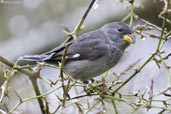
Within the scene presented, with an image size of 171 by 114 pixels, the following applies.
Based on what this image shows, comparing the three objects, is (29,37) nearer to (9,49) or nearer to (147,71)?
(9,49)

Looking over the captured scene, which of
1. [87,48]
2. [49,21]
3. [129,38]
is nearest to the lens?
[129,38]

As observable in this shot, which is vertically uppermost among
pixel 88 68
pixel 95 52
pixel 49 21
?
pixel 49 21

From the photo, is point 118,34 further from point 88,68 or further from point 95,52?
point 88,68

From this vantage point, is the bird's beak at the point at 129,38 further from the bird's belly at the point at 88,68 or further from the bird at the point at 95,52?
the bird's belly at the point at 88,68

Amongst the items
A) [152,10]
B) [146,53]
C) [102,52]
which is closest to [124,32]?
[102,52]

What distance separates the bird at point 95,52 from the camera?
297 cm

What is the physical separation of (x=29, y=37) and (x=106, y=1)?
2.48 feet

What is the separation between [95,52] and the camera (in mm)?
3104

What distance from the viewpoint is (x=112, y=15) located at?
4.86 meters

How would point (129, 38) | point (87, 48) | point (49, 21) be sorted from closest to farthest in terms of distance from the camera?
point (129, 38) → point (87, 48) → point (49, 21)

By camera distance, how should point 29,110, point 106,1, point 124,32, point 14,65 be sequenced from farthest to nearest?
point 106,1, point 29,110, point 124,32, point 14,65

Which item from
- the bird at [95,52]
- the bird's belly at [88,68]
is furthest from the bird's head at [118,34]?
the bird's belly at [88,68]

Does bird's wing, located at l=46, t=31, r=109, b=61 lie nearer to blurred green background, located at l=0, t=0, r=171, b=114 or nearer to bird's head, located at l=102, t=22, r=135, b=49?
bird's head, located at l=102, t=22, r=135, b=49

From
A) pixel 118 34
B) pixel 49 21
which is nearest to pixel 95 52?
pixel 118 34
